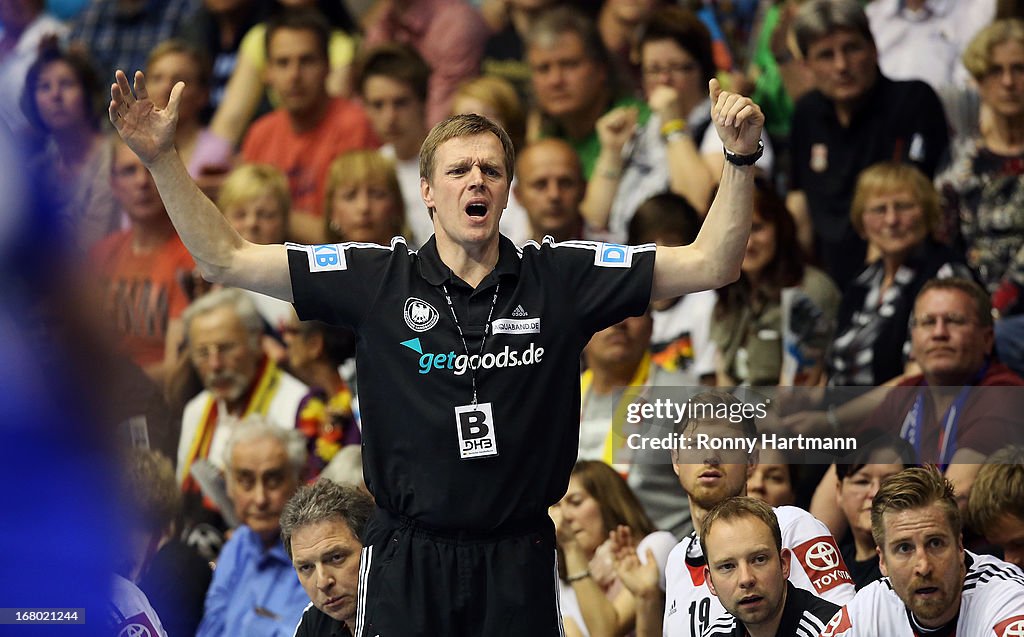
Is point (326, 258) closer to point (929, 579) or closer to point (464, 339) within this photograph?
point (464, 339)

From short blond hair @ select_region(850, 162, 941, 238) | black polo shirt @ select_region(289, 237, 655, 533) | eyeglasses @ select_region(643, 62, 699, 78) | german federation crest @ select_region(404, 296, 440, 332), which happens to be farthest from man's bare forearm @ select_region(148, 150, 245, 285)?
eyeglasses @ select_region(643, 62, 699, 78)

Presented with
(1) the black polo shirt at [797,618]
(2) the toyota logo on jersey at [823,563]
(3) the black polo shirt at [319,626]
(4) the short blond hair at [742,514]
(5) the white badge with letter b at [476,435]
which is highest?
(5) the white badge with letter b at [476,435]

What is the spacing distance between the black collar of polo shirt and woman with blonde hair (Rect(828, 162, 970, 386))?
9.26 feet

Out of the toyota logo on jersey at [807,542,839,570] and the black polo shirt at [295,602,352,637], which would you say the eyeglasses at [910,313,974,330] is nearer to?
the toyota logo on jersey at [807,542,839,570]

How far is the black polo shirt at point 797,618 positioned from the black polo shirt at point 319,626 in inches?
48.7

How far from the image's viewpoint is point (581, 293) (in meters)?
4.54

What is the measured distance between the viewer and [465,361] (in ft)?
14.6

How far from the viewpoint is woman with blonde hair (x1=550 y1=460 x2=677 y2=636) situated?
237 inches

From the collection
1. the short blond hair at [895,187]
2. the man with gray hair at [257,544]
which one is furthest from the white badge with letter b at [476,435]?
the short blond hair at [895,187]

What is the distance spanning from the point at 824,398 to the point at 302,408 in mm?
2537

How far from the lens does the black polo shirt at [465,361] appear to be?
14.4 ft

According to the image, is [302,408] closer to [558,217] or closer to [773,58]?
[558,217]

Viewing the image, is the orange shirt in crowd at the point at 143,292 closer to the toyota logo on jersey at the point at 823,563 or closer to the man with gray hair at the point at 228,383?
the man with gray hair at the point at 228,383

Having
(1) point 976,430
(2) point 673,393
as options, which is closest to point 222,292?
(2) point 673,393
